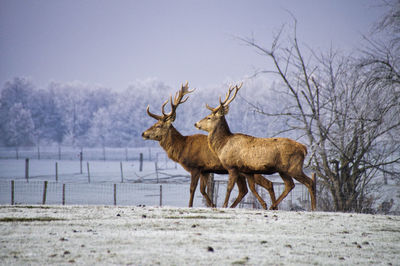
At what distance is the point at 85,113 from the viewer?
6359 cm

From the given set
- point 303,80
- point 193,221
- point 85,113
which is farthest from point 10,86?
point 193,221

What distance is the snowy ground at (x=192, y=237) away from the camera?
18.2 feet

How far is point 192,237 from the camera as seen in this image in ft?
22.2

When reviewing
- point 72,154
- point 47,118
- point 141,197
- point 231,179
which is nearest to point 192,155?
point 231,179

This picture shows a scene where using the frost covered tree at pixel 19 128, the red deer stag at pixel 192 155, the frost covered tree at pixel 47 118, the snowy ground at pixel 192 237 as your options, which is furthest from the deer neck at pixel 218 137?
the frost covered tree at pixel 47 118

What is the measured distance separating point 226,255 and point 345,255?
60.5 inches

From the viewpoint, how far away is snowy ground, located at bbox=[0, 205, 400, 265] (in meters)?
5.54

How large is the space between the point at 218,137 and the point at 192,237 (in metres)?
4.95

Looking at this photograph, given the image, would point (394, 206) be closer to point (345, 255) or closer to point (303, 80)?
point (303, 80)

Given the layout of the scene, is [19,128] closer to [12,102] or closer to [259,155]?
[12,102]

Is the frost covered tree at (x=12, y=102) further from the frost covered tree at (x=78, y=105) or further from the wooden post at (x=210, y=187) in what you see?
the wooden post at (x=210, y=187)

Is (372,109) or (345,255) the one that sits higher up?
(372,109)

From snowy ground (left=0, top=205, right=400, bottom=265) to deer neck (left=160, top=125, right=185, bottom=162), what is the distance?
2.33 m

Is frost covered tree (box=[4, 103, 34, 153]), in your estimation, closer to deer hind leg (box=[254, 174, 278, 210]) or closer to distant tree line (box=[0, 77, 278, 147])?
distant tree line (box=[0, 77, 278, 147])
